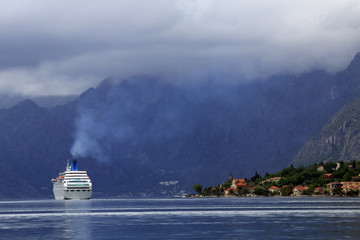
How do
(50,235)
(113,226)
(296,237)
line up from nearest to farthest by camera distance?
(296,237)
(50,235)
(113,226)

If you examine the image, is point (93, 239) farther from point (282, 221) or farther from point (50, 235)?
point (282, 221)

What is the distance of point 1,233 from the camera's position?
119 m

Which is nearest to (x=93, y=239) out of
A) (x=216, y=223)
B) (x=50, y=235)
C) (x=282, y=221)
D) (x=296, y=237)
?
(x=50, y=235)

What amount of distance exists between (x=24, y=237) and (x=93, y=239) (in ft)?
38.6

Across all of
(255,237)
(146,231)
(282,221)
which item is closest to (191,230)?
(146,231)

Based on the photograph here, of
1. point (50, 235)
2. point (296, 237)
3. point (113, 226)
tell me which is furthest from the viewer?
point (113, 226)

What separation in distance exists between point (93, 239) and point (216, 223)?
38.1m

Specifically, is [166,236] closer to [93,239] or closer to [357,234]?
[93,239]

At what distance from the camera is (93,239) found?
106 metres

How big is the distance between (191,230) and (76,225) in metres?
26.9

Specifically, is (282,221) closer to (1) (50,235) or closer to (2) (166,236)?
(2) (166,236)

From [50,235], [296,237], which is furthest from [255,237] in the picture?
[50,235]

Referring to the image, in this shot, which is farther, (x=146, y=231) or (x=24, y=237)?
(x=146, y=231)

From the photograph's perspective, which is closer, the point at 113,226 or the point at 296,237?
the point at 296,237
